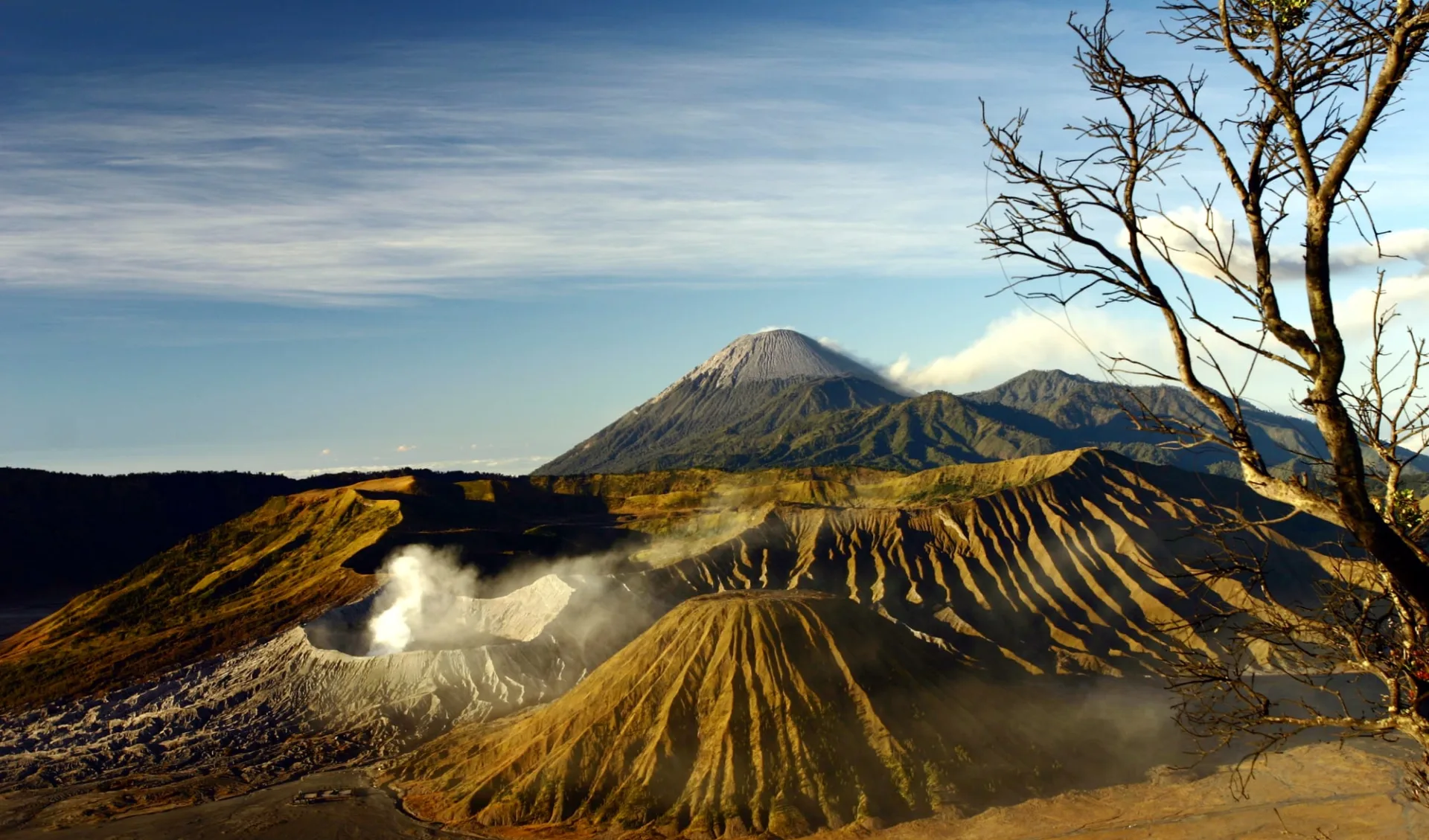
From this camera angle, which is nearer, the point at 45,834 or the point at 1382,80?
the point at 1382,80

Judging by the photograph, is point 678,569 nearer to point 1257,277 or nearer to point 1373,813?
point 1373,813

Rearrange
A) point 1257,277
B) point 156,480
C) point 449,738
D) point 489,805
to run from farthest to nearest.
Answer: point 156,480 < point 449,738 < point 489,805 < point 1257,277

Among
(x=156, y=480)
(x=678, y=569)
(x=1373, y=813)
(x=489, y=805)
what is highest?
(x=156, y=480)

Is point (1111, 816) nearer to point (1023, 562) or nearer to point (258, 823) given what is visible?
point (258, 823)

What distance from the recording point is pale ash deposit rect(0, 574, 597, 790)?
73.7 m

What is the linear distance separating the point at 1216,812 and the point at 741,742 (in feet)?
89.2

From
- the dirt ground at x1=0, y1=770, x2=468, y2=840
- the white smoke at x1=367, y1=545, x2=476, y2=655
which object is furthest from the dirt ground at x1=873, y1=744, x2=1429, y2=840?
the white smoke at x1=367, y1=545, x2=476, y2=655

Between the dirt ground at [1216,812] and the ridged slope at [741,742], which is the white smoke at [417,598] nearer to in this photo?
the ridged slope at [741,742]

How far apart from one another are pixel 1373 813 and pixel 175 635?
98691 millimetres

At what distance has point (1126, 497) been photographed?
11575 cm

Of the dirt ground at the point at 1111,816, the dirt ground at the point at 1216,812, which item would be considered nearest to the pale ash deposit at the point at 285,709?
the dirt ground at the point at 1111,816

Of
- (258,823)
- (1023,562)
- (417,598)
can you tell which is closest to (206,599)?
(417,598)

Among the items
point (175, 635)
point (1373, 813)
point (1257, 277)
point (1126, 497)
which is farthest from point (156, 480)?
point (1257, 277)

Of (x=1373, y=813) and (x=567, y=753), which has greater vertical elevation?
(x=567, y=753)
